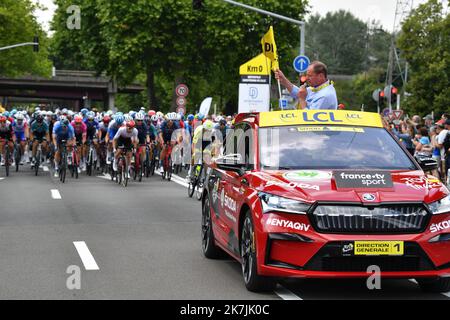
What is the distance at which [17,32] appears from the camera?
72.2 meters

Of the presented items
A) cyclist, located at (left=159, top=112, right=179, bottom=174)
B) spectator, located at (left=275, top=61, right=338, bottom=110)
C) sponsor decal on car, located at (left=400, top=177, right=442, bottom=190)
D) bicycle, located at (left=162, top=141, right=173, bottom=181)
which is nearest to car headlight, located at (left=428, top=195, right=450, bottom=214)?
sponsor decal on car, located at (left=400, top=177, right=442, bottom=190)

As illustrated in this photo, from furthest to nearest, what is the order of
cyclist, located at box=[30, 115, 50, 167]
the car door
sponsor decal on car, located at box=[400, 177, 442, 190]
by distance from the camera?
cyclist, located at box=[30, 115, 50, 167], the car door, sponsor decal on car, located at box=[400, 177, 442, 190]

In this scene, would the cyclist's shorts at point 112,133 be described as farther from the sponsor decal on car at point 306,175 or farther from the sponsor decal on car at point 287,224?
the sponsor decal on car at point 287,224

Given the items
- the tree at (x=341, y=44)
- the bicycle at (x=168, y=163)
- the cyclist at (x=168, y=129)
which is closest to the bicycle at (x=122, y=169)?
the bicycle at (x=168, y=163)

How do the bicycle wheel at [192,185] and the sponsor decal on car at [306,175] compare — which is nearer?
the sponsor decal on car at [306,175]

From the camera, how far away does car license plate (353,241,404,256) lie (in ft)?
26.2

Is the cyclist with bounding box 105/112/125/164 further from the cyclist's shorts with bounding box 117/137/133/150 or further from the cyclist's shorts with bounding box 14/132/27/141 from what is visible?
the cyclist's shorts with bounding box 14/132/27/141

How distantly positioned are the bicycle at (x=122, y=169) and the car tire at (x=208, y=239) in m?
13.8

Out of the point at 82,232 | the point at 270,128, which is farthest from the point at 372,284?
the point at 82,232

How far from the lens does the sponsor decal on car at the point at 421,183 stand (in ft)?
27.8

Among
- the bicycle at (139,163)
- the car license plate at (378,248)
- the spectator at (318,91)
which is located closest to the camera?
the car license plate at (378,248)

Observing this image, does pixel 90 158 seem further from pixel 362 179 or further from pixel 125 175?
pixel 362 179

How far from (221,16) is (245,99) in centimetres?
2244

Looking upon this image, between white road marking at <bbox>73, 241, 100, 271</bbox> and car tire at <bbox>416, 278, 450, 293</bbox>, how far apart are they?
3.34 m
